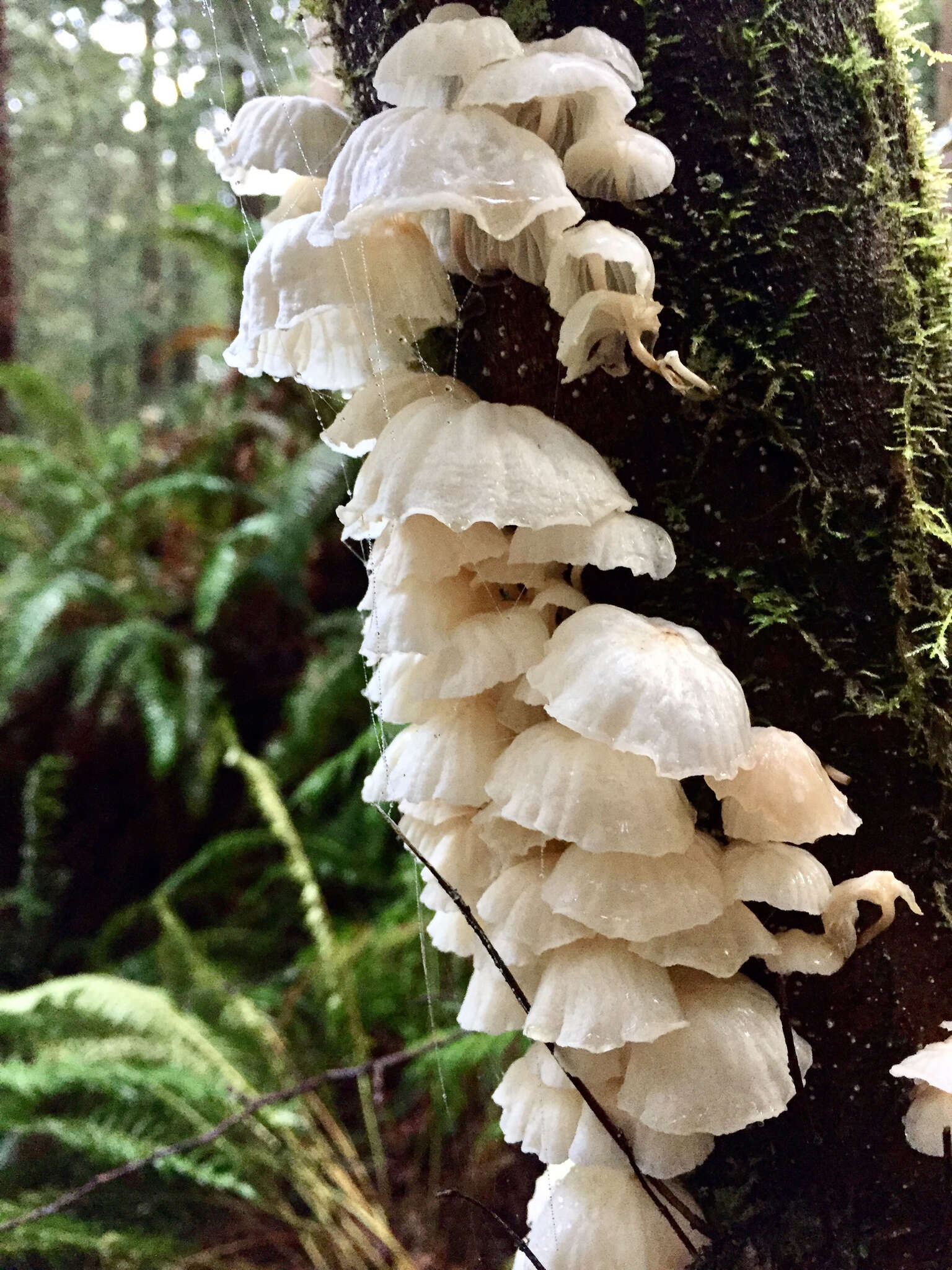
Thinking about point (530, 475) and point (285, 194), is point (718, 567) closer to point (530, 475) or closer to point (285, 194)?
point (530, 475)

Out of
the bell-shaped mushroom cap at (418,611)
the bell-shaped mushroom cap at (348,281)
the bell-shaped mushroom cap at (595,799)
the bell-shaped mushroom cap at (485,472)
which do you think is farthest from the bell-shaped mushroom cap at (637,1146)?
the bell-shaped mushroom cap at (348,281)

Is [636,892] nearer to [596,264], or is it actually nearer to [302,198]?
[596,264]

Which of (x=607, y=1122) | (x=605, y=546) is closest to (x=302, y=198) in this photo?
(x=605, y=546)

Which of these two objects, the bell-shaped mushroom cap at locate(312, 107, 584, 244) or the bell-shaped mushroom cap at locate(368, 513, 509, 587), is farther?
the bell-shaped mushroom cap at locate(368, 513, 509, 587)

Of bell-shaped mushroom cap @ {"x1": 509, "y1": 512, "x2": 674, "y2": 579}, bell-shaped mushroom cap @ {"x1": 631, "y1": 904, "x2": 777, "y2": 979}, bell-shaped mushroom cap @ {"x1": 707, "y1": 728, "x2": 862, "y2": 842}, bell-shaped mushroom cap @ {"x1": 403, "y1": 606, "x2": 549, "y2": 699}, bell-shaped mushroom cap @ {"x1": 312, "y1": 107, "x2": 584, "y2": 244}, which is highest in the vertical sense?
bell-shaped mushroom cap @ {"x1": 312, "y1": 107, "x2": 584, "y2": 244}

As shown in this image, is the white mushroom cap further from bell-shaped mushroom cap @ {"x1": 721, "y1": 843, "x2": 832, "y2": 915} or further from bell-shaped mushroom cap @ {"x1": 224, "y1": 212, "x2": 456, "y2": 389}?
bell-shaped mushroom cap @ {"x1": 721, "y1": 843, "x2": 832, "y2": 915}

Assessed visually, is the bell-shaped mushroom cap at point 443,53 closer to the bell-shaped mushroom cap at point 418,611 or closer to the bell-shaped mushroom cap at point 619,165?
the bell-shaped mushroom cap at point 619,165

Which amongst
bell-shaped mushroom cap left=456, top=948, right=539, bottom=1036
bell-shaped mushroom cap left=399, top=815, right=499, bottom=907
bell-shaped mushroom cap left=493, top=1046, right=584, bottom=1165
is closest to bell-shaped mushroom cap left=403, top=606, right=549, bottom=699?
bell-shaped mushroom cap left=399, top=815, right=499, bottom=907
